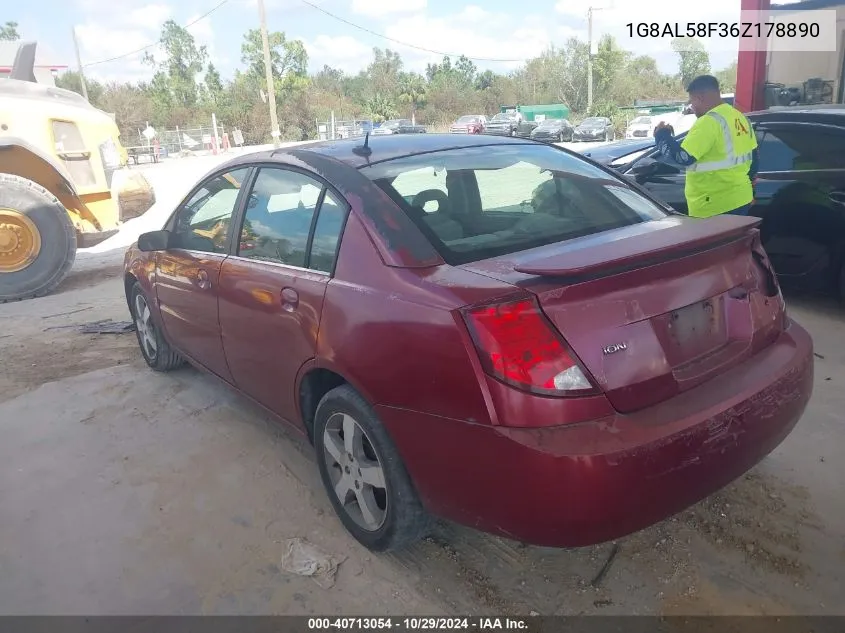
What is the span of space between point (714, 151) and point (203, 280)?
11.0 ft

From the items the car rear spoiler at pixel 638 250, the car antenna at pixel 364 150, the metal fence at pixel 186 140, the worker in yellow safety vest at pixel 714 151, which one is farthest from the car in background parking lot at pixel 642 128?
the car rear spoiler at pixel 638 250

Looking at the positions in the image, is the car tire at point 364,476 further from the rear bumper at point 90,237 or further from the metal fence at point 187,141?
the metal fence at point 187,141

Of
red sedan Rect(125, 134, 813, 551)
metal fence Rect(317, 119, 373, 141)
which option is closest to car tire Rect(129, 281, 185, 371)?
red sedan Rect(125, 134, 813, 551)

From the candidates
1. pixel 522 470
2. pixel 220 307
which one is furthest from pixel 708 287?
pixel 220 307

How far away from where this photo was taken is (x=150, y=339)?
4578 mm

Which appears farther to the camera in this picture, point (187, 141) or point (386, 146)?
point (187, 141)

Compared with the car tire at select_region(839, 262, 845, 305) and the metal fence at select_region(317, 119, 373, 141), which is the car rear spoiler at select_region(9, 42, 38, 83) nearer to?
the car tire at select_region(839, 262, 845, 305)

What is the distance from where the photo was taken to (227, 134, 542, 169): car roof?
2.88 metres

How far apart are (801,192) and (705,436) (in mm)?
3631

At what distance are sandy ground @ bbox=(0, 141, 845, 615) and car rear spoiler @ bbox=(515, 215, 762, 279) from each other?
113 cm

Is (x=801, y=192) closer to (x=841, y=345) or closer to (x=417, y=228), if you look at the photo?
(x=841, y=345)

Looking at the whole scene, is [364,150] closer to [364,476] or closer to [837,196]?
[364,476]

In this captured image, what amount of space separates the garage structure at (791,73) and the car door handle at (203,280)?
12.2 metres

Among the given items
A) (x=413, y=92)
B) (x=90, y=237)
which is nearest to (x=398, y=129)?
(x=90, y=237)
